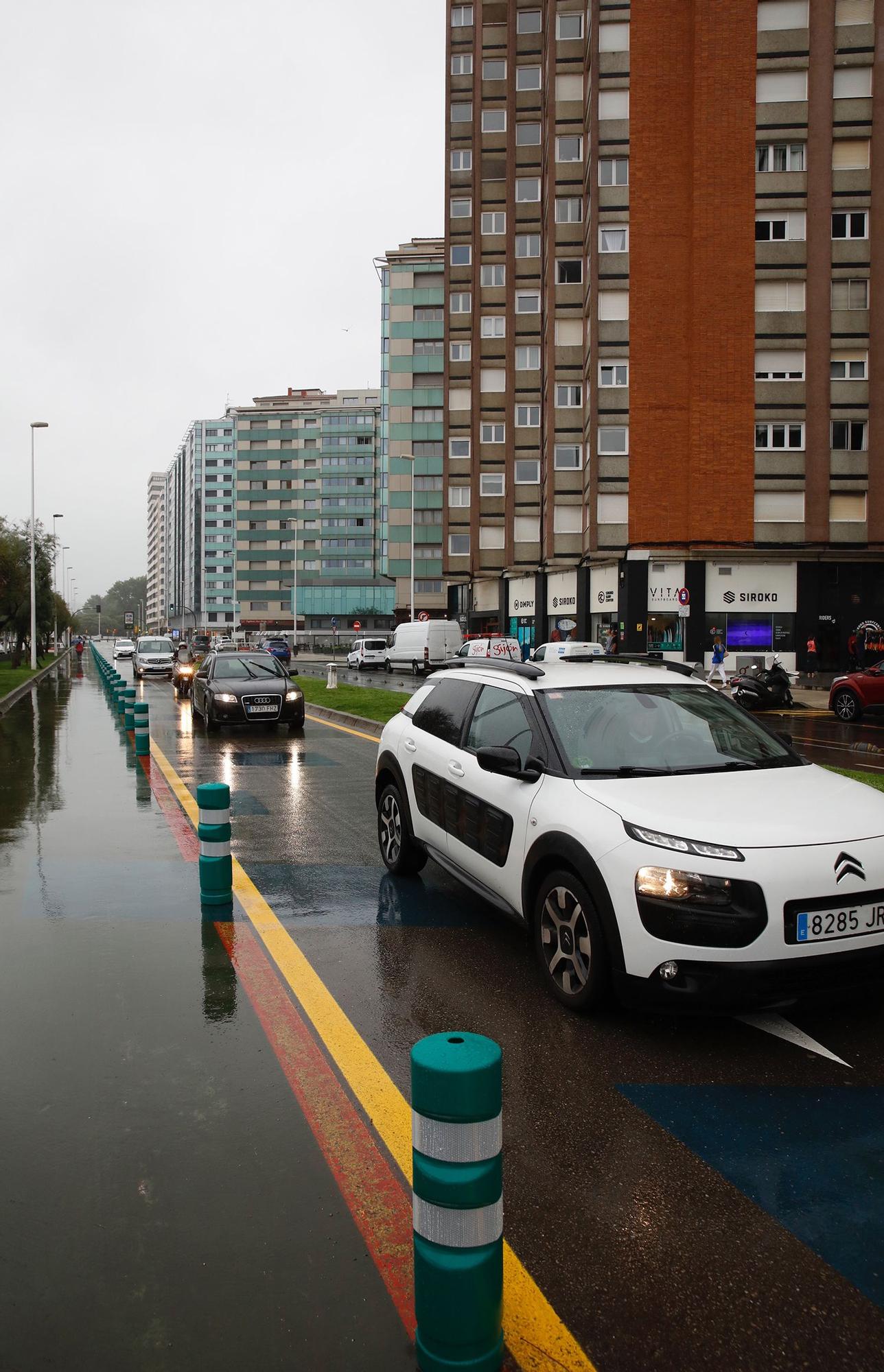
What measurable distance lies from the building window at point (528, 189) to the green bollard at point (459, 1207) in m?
57.3

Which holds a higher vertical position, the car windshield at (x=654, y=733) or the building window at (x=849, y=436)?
the building window at (x=849, y=436)

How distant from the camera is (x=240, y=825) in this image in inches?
385

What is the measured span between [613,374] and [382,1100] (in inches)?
1618

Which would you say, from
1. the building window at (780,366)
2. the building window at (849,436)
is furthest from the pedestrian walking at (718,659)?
the building window at (780,366)

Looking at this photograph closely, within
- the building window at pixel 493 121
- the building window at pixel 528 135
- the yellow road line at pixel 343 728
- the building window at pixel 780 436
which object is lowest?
the yellow road line at pixel 343 728

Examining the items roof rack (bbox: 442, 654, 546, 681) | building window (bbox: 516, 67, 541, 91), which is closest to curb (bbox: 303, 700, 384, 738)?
roof rack (bbox: 442, 654, 546, 681)

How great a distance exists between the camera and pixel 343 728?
20562 millimetres

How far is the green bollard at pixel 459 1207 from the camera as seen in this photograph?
2373 millimetres

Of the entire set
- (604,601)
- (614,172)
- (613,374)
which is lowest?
(604,601)

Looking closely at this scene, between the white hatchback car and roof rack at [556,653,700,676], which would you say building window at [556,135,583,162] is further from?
the white hatchback car

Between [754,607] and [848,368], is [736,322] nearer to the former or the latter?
[848,368]

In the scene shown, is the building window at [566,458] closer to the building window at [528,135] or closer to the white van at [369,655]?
the white van at [369,655]

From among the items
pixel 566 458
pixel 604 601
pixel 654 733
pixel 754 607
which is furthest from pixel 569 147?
pixel 654 733

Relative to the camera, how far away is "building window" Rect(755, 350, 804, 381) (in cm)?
3969
